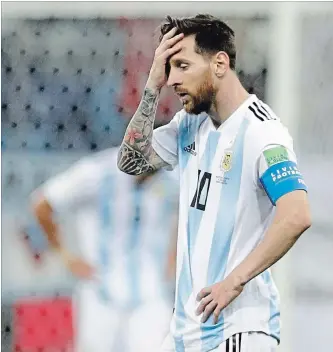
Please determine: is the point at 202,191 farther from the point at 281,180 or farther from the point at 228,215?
the point at 281,180

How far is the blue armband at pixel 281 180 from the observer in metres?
1.11

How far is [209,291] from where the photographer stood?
3.83 ft

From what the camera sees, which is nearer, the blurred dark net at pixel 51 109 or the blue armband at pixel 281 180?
the blue armband at pixel 281 180

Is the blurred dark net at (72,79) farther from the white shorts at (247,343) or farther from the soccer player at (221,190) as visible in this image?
the white shorts at (247,343)

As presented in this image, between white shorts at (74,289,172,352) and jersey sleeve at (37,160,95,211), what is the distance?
7.8 inches

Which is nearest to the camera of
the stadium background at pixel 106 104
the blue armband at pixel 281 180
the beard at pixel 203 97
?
the blue armband at pixel 281 180

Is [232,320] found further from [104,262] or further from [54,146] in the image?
[54,146]

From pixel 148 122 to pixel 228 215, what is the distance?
0.76ft

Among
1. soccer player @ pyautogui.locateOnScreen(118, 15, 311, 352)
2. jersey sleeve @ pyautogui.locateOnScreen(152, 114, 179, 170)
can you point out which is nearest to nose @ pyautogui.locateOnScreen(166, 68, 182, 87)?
soccer player @ pyautogui.locateOnScreen(118, 15, 311, 352)

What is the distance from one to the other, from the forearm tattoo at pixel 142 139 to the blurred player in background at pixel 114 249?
0.17 m

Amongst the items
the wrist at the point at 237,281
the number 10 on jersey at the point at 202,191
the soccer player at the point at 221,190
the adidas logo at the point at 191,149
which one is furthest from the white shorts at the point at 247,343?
the adidas logo at the point at 191,149

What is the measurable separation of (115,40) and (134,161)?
1.08 feet

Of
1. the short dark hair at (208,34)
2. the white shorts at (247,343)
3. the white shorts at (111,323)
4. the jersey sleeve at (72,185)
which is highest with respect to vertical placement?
the short dark hair at (208,34)

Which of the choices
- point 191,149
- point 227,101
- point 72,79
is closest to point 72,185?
point 72,79
